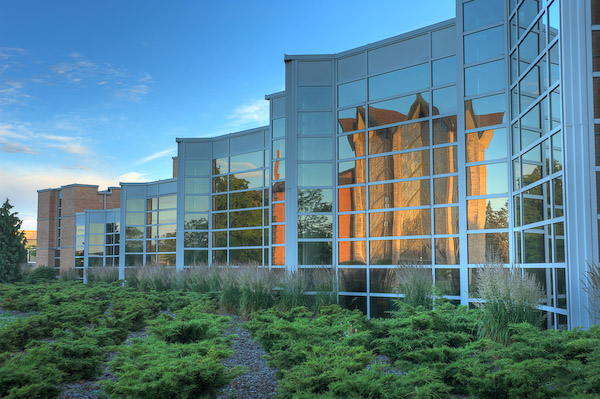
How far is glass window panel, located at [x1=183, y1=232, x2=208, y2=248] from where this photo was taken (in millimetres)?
20250

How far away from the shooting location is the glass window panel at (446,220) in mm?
10156

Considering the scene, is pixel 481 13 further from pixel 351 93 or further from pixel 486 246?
pixel 486 246

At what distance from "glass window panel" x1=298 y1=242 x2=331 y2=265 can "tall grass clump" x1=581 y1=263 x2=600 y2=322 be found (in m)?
6.76

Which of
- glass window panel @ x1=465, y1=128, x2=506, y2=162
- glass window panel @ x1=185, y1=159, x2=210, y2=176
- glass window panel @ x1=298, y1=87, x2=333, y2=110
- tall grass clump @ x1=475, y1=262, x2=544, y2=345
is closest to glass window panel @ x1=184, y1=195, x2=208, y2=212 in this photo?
glass window panel @ x1=185, y1=159, x2=210, y2=176

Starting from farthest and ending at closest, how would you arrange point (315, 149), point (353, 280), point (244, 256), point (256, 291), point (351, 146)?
point (244, 256), point (315, 149), point (351, 146), point (353, 280), point (256, 291)

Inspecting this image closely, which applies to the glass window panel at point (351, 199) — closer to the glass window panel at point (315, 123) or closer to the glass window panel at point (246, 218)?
the glass window panel at point (315, 123)

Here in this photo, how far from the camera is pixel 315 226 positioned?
41.0ft

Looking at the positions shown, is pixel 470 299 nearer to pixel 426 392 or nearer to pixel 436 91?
pixel 436 91

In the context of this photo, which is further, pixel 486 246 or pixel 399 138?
pixel 399 138

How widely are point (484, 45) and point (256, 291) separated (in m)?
6.84

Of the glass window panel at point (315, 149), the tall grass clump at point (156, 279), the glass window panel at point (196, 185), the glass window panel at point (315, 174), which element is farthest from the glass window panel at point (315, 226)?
the glass window panel at point (196, 185)

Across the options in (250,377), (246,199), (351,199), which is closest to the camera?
(250,377)

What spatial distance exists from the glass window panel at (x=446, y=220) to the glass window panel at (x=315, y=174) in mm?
3036

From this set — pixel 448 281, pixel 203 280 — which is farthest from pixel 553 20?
pixel 203 280
